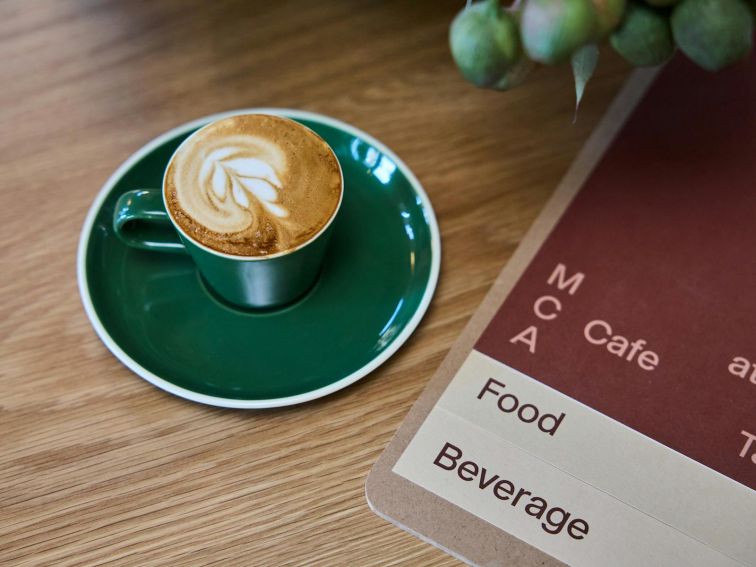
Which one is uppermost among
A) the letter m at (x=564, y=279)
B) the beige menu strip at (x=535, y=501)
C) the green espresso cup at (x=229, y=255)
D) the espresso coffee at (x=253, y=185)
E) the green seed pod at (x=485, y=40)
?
the green seed pod at (x=485, y=40)

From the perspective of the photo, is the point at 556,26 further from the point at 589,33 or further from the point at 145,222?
the point at 145,222

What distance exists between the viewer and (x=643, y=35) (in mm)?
501

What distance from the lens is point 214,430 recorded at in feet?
1.93

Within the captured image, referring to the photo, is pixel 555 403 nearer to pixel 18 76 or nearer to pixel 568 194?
pixel 568 194

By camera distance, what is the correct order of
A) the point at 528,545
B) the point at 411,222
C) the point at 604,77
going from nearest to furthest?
the point at 528,545
the point at 411,222
the point at 604,77

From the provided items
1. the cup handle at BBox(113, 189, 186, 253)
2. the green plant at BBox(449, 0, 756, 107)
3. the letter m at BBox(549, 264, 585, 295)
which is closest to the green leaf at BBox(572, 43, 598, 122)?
the green plant at BBox(449, 0, 756, 107)

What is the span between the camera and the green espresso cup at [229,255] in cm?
57

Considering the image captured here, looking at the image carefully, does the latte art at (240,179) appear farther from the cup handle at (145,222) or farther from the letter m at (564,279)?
the letter m at (564,279)

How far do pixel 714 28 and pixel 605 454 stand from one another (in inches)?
11.3

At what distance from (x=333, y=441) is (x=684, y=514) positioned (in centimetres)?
24

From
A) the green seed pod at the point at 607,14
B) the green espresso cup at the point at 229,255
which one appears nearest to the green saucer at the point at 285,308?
the green espresso cup at the point at 229,255

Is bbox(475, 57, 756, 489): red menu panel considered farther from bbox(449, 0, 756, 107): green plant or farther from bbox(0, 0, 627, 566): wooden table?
bbox(449, 0, 756, 107): green plant

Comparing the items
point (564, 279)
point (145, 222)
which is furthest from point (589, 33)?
point (145, 222)

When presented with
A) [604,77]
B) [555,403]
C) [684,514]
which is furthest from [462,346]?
[604,77]
